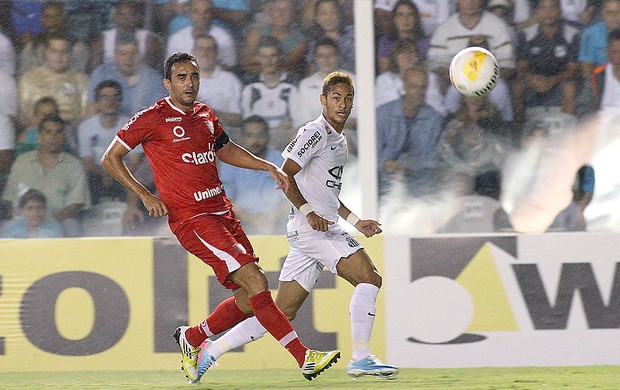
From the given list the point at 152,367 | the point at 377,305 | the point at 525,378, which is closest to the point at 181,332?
the point at 152,367

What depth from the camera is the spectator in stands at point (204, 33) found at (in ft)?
26.7

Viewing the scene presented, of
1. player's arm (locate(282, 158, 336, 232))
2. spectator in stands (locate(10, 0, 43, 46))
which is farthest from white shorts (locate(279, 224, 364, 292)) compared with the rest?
spectator in stands (locate(10, 0, 43, 46))

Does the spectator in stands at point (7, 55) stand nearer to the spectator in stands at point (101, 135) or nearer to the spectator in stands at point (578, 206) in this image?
the spectator in stands at point (101, 135)

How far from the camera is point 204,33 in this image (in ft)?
26.7

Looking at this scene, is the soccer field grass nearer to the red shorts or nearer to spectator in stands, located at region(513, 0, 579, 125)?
the red shorts

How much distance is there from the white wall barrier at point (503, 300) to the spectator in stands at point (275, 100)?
4.03 feet

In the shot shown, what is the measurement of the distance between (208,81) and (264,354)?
2.08 meters

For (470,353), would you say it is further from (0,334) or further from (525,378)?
(0,334)

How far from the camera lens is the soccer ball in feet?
22.4

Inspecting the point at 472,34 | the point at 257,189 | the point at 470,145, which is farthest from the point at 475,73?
the point at 257,189

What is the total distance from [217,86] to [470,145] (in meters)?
1.89

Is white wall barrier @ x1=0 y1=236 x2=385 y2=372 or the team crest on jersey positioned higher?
the team crest on jersey

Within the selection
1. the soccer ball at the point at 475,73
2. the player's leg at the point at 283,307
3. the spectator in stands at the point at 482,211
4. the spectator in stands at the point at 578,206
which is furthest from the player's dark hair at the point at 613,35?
the player's leg at the point at 283,307

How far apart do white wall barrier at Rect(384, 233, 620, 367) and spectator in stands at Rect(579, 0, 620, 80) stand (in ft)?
4.43
